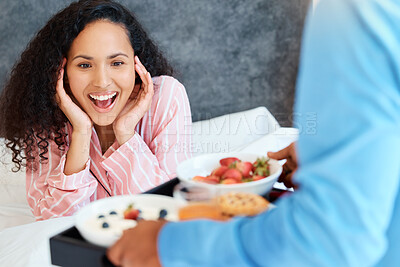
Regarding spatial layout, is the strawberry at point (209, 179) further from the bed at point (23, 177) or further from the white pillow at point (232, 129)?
the white pillow at point (232, 129)

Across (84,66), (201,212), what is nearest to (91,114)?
(84,66)

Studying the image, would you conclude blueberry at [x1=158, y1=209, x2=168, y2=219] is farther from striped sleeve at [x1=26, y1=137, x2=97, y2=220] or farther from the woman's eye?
the woman's eye

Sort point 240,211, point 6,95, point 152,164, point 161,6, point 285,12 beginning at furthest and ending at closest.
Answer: point 285,12 → point 161,6 → point 6,95 → point 152,164 → point 240,211

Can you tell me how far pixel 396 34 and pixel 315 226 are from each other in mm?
229

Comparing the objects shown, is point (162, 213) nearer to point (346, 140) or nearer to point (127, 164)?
point (346, 140)

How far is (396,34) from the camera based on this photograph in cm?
53

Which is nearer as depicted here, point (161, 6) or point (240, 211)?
point (240, 211)

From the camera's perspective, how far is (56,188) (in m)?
1.68

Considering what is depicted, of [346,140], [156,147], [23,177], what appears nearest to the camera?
[346,140]

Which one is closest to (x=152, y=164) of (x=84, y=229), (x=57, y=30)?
(x=57, y=30)

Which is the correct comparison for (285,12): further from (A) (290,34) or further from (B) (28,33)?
(B) (28,33)

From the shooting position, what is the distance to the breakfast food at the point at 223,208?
71 centimetres

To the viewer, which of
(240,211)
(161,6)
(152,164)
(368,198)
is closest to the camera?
(368,198)

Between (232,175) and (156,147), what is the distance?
95 cm
